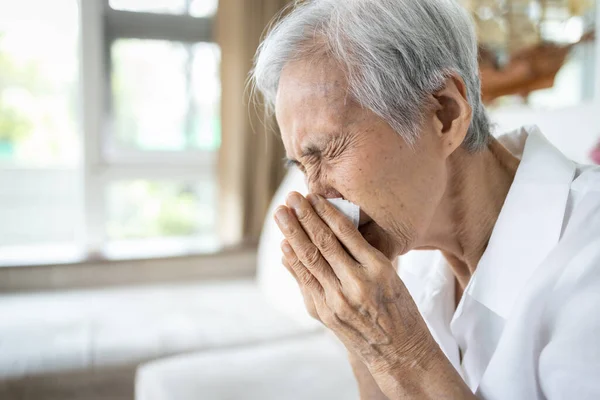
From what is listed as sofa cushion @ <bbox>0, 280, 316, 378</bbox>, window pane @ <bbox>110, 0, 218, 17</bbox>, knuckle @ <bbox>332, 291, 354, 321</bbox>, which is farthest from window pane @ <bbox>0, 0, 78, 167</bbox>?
knuckle @ <bbox>332, 291, 354, 321</bbox>

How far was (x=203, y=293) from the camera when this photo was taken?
2.66 meters

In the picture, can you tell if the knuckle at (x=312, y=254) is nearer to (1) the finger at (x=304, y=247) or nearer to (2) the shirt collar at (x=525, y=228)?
(1) the finger at (x=304, y=247)

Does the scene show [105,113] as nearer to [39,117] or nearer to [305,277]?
[39,117]

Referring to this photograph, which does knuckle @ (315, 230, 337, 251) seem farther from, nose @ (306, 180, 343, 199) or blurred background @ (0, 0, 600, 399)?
blurred background @ (0, 0, 600, 399)

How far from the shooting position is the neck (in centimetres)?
104

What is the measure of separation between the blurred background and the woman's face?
1248mm

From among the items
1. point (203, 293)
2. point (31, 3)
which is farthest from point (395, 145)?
point (31, 3)

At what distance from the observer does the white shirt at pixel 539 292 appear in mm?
777

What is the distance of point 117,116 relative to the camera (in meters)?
3.40

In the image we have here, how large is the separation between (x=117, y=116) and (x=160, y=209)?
70 cm

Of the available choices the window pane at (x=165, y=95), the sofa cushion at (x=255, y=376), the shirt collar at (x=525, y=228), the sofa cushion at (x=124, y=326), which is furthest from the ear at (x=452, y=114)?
the window pane at (x=165, y=95)

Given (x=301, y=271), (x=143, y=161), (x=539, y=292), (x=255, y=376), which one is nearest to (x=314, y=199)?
(x=301, y=271)

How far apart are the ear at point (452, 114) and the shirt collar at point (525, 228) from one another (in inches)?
6.1

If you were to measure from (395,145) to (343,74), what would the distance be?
0.16m
